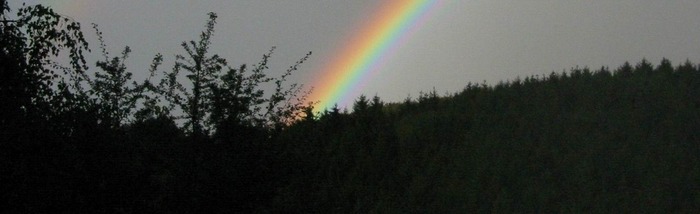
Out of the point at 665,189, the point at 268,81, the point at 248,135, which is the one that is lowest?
the point at 665,189

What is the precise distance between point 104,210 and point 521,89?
11260mm

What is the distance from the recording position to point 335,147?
20.6 m

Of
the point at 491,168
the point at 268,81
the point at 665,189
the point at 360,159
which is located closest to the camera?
the point at 665,189

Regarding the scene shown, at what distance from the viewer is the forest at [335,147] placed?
11.1 meters

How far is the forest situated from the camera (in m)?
11.1

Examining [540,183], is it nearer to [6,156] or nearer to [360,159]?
[360,159]

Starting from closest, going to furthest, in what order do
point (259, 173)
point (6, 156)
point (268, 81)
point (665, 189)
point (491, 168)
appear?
point (6, 156), point (259, 173), point (665, 189), point (268, 81), point (491, 168)

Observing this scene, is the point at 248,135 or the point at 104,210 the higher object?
the point at 248,135

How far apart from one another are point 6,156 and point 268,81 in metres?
5.32

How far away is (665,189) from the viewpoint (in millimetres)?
13156

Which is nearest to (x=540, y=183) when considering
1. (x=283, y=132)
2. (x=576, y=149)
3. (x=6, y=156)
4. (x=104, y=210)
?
(x=576, y=149)

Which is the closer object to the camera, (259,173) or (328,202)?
(259,173)

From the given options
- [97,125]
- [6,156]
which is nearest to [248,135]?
[97,125]

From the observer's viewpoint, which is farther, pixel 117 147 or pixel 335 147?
pixel 335 147
